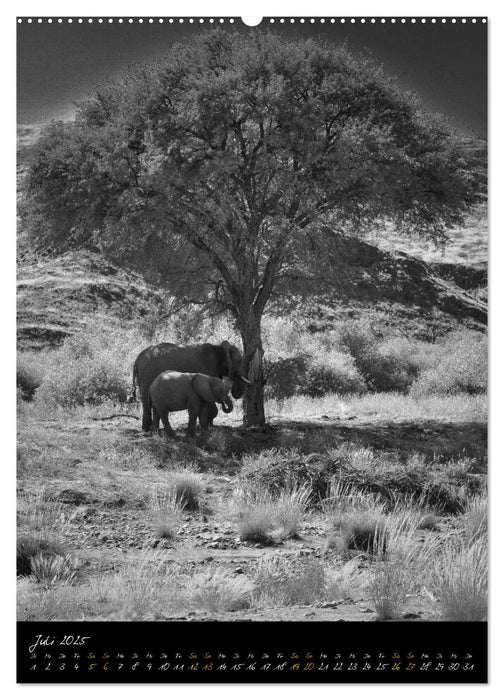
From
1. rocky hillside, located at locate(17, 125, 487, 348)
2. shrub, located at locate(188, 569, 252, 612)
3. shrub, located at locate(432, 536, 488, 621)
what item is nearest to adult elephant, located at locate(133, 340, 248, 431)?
rocky hillside, located at locate(17, 125, 487, 348)

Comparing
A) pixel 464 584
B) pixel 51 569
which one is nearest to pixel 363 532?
pixel 464 584

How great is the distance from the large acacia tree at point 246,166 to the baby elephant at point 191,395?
0.92 m

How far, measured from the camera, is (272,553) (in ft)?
29.9

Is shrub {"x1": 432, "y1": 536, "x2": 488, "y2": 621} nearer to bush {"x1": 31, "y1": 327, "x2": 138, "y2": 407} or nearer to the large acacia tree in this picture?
the large acacia tree

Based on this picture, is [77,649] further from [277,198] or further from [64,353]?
[64,353]

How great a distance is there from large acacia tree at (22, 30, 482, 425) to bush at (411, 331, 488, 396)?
6.72 feet

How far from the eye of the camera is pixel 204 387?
14.9m

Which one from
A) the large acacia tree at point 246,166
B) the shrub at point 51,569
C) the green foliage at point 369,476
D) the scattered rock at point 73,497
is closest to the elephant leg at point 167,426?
the large acacia tree at point 246,166

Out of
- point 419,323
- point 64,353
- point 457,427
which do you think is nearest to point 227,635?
→ point 457,427

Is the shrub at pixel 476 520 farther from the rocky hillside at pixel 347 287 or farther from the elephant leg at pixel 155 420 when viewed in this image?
the elephant leg at pixel 155 420

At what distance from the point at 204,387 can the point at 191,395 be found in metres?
0.26

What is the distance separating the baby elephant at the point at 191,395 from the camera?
49.1ft

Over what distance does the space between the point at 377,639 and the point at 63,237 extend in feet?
34.0

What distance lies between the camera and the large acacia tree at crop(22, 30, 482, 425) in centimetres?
1302
